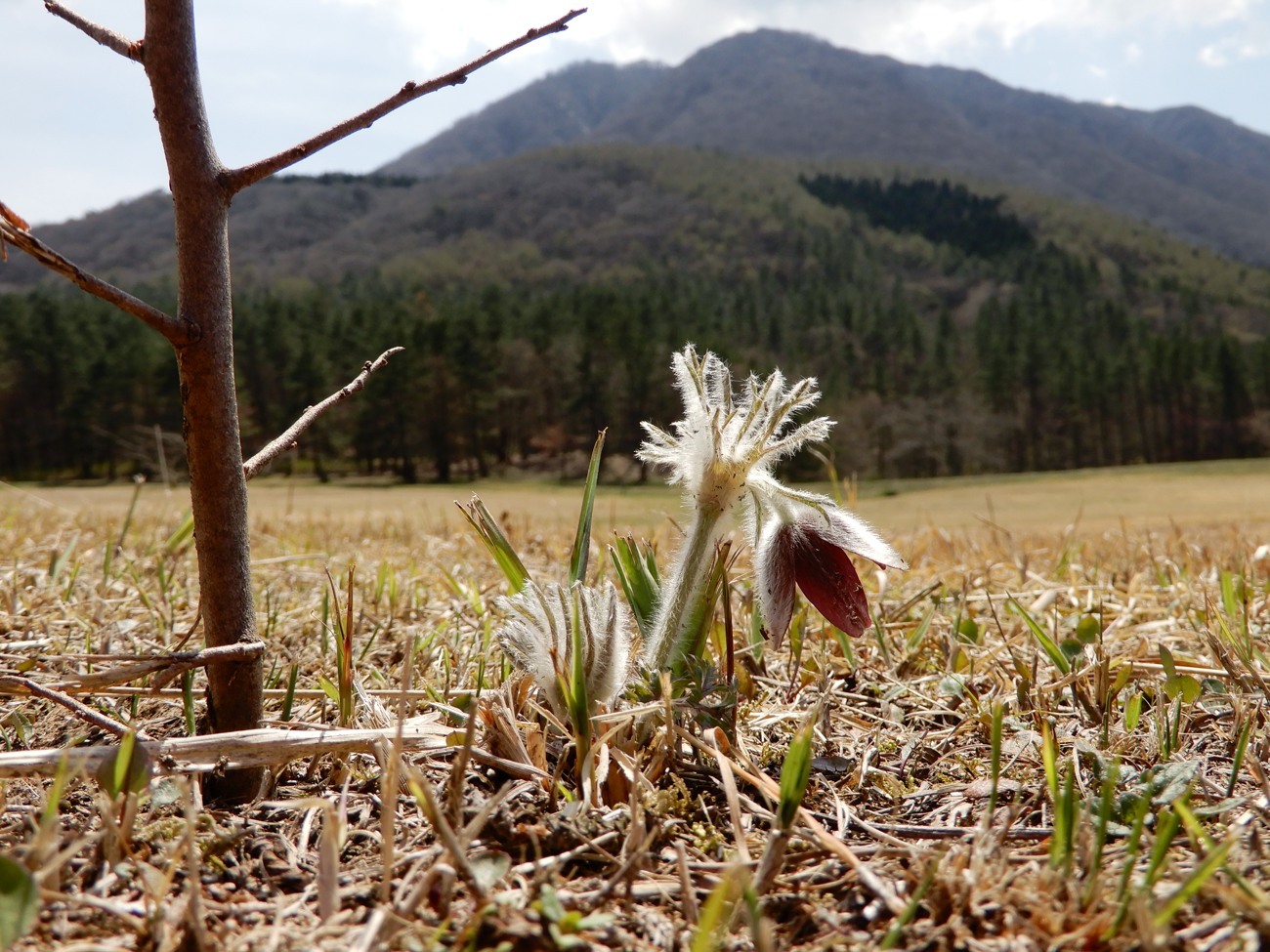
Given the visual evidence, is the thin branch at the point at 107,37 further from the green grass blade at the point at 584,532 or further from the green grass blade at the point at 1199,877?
the green grass blade at the point at 1199,877

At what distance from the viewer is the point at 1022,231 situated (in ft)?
273

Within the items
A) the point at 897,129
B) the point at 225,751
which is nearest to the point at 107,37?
the point at 225,751

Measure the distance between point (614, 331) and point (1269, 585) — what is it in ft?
96.3

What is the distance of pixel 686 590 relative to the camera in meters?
1.08

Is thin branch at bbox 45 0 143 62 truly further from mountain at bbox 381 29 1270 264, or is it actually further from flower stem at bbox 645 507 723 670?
mountain at bbox 381 29 1270 264

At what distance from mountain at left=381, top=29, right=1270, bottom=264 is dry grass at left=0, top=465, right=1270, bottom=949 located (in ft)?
454

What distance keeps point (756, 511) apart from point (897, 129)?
16217 centimetres

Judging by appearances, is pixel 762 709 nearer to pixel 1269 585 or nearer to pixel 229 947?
A: pixel 229 947

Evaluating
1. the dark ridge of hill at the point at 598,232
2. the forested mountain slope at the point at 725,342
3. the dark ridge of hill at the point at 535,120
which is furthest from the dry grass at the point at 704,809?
the dark ridge of hill at the point at 535,120

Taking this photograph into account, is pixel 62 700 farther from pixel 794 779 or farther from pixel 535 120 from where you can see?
pixel 535 120

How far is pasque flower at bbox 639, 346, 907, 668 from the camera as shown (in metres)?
1.00

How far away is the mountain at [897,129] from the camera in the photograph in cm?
13638

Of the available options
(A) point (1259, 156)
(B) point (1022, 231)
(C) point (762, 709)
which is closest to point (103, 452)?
(C) point (762, 709)

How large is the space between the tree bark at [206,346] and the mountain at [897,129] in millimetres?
138925
